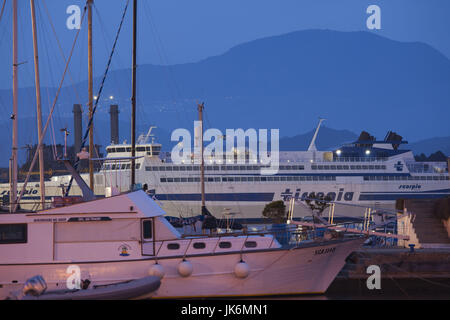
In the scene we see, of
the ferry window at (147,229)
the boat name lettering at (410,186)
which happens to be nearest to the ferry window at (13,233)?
the ferry window at (147,229)

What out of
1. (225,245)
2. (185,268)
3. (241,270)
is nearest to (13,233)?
(185,268)

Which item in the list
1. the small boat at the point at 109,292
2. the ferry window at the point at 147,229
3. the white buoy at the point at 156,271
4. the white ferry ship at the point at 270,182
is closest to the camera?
the small boat at the point at 109,292

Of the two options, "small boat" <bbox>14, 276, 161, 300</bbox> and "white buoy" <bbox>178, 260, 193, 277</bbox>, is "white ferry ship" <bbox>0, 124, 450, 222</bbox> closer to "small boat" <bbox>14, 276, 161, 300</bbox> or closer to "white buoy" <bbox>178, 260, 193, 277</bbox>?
"white buoy" <bbox>178, 260, 193, 277</bbox>

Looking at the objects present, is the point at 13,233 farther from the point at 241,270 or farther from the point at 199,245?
the point at 241,270

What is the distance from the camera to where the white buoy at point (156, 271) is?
1453cm

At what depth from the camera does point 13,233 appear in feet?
48.9

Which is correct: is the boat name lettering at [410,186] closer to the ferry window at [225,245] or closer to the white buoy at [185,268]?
the ferry window at [225,245]

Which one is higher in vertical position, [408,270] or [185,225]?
[185,225]

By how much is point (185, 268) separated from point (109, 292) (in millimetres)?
1911

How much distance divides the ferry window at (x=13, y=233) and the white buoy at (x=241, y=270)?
4.82 metres
